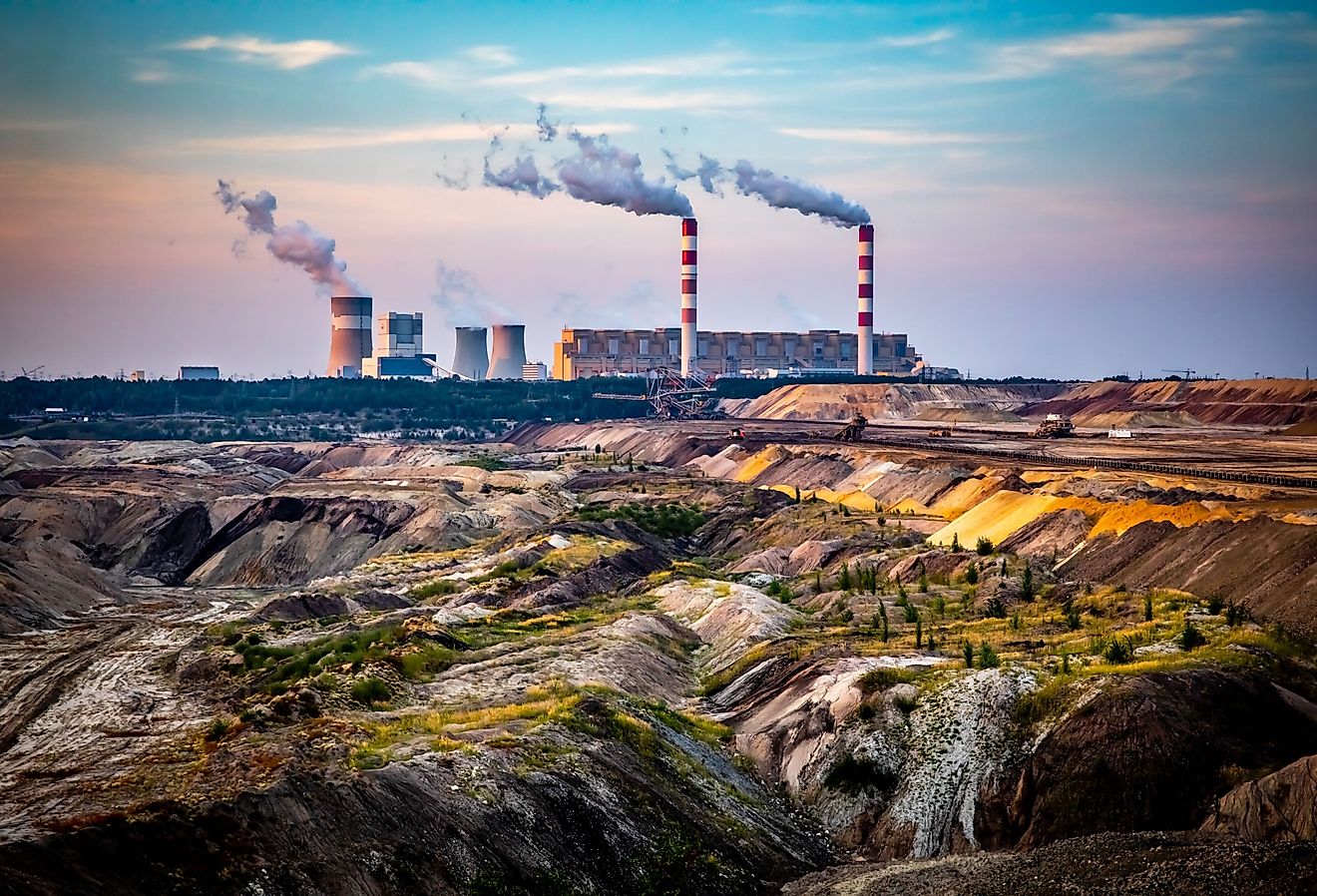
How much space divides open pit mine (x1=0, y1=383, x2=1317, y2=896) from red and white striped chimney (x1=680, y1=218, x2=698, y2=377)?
82623mm

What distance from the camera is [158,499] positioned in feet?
267

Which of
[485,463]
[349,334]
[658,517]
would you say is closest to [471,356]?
[349,334]

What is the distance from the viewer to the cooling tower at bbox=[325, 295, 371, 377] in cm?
17815

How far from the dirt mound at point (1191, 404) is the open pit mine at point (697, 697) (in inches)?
2040

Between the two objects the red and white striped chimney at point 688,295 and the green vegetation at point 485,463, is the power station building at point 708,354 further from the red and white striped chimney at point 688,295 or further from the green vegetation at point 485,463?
the green vegetation at point 485,463

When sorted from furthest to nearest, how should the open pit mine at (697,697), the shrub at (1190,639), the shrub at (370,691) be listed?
the shrub at (370,691) → the shrub at (1190,639) → the open pit mine at (697,697)

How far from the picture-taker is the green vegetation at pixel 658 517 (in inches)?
2825

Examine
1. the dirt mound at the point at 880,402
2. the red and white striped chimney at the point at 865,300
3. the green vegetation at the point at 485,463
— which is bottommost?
the green vegetation at the point at 485,463

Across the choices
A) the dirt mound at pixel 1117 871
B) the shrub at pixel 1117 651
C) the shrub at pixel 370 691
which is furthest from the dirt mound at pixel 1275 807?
the shrub at pixel 370 691

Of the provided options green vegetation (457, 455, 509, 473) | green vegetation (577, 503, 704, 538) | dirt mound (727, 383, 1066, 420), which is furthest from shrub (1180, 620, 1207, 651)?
dirt mound (727, 383, 1066, 420)

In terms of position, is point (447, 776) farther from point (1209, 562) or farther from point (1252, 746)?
point (1209, 562)

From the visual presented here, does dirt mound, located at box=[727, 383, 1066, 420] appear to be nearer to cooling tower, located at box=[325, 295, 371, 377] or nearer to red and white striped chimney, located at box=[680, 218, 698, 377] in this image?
red and white striped chimney, located at box=[680, 218, 698, 377]

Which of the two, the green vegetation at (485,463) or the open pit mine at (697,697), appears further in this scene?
the green vegetation at (485,463)


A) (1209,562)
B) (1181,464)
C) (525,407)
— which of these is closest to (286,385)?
(525,407)
